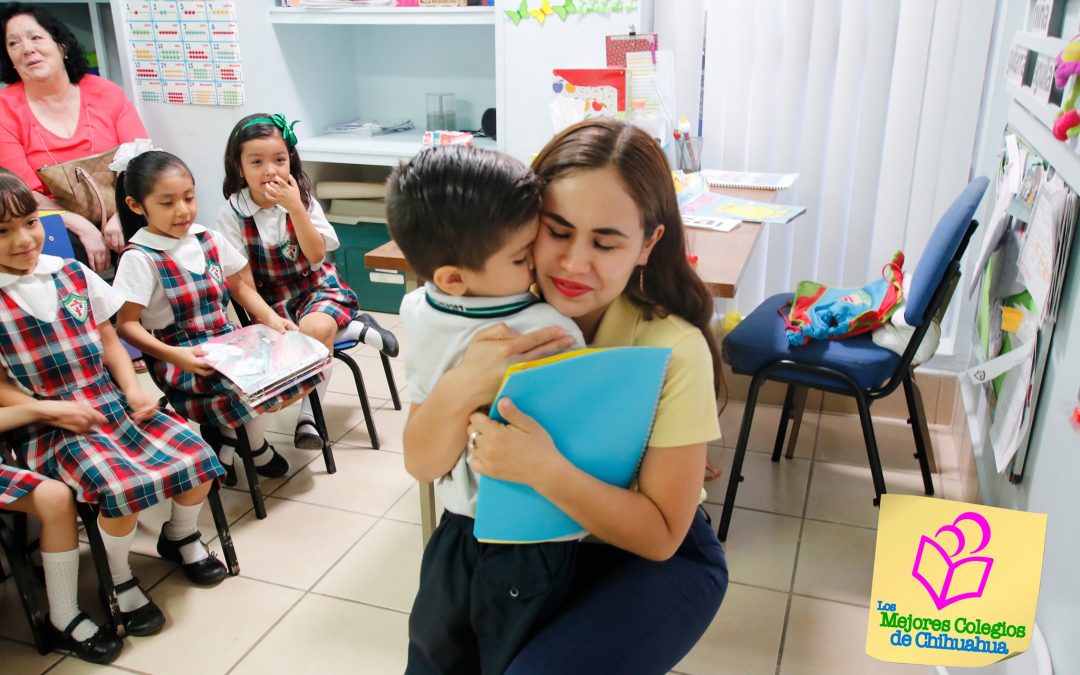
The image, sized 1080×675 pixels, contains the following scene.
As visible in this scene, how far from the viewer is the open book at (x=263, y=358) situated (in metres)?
2.14

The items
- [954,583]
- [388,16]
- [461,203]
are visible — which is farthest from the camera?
[388,16]

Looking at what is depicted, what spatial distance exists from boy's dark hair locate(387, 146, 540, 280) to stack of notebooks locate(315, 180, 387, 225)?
2828mm

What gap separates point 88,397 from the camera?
6.32ft

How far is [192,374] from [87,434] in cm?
38

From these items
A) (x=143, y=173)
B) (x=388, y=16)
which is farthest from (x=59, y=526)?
(x=388, y=16)

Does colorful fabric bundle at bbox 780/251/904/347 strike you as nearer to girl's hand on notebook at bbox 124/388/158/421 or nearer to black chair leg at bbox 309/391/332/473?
black chair leg at bbox 309/391/332/473

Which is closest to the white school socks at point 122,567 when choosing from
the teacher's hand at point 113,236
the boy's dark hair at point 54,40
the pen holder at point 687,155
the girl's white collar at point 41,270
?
the girl's white collar at point 41,270

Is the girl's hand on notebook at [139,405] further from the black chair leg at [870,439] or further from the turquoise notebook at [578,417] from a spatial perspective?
the black chair leg at [870,439]

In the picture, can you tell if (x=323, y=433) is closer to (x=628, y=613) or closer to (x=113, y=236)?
(x=113, y=236)

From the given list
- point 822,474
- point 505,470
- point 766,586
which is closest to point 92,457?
point 505,470

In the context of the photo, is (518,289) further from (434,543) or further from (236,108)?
(236,108)

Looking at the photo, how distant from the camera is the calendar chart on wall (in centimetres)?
347

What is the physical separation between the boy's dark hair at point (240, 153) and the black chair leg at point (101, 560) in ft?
3.45

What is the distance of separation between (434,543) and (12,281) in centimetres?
124
